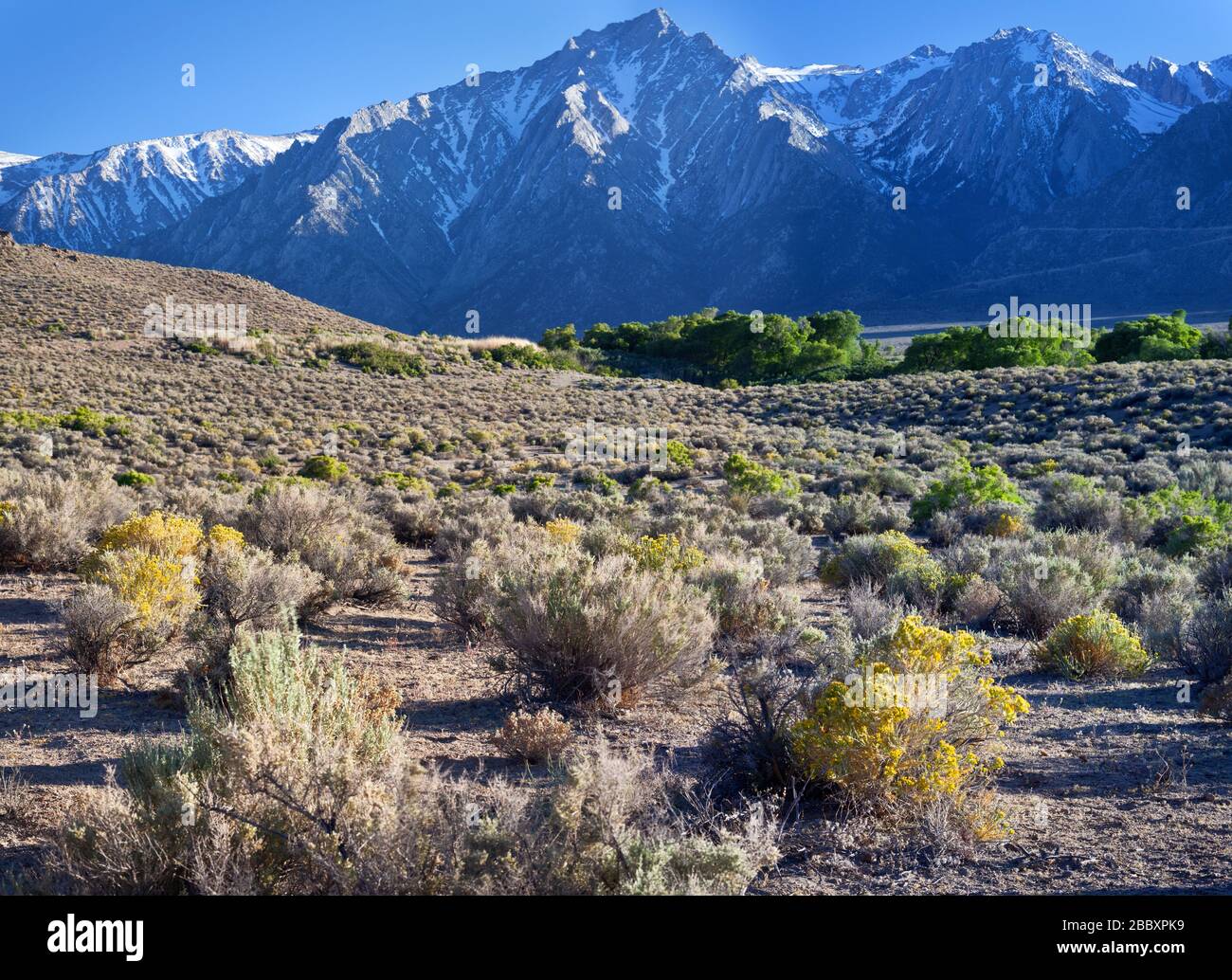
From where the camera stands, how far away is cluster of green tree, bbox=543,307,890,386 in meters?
53.1

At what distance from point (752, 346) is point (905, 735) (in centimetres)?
5388

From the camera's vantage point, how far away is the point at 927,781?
3.78 meters

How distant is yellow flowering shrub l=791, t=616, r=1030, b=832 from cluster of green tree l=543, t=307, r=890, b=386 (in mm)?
44576

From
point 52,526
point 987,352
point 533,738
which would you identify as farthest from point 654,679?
point 987,352

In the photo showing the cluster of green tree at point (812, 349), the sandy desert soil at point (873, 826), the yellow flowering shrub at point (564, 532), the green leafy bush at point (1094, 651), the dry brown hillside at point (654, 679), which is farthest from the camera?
the cluster of green tree at point (812, 349)

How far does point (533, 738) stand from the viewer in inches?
184

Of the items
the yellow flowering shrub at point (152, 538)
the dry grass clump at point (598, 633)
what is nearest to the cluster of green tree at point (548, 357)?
the yellow flowering shrub at point (152, 538)

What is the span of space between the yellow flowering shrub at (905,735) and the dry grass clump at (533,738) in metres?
1.32

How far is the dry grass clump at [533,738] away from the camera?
4664 millimetres

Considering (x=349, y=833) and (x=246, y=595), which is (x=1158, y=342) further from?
(x=349, y=833)

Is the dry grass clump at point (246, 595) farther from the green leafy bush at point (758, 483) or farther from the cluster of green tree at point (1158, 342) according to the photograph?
the cluster of green tree at point (1158, 342)

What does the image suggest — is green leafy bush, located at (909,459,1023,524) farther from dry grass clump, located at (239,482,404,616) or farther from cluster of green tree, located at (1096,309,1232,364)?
cluster of green tree, located at (1096,309,1232,364)
